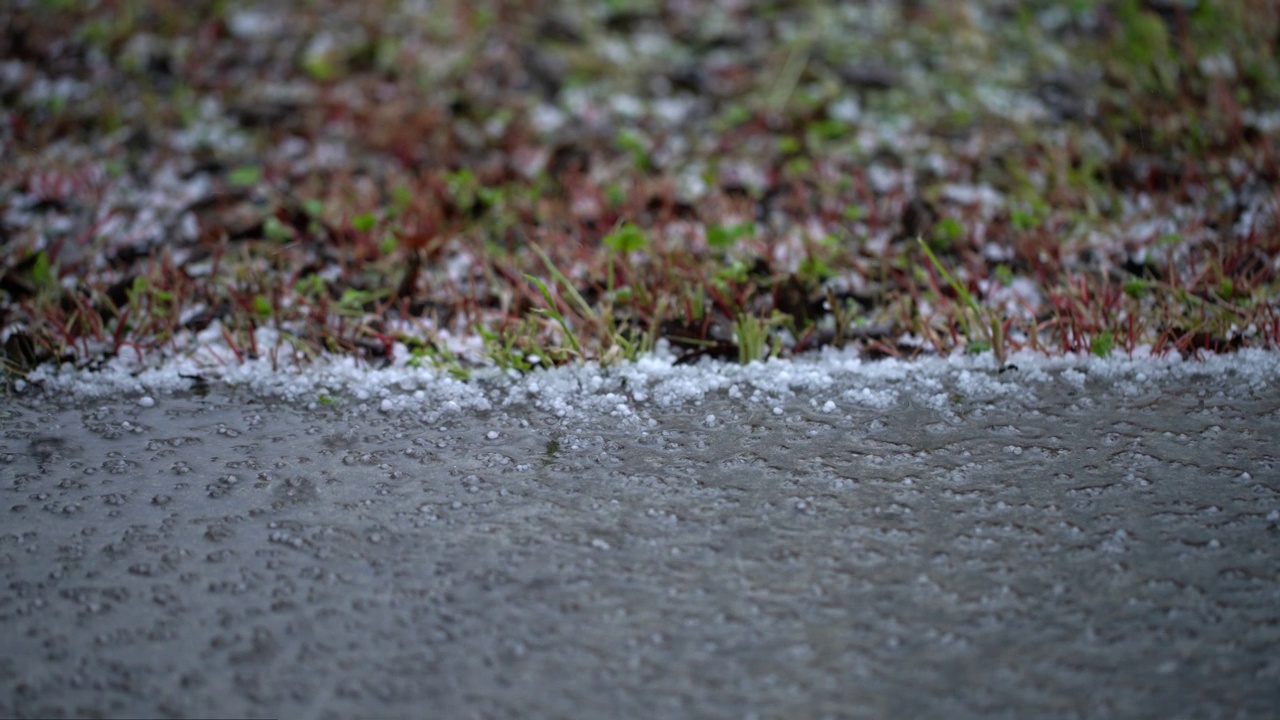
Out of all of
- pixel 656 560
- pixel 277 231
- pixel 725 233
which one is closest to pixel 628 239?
pixel 725 233

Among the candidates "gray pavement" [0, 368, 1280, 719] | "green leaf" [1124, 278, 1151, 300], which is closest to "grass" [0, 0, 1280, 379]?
"green leaf" [1124, 278, 1151, 300]

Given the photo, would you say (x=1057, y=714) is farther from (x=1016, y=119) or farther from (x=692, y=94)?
(x=692, y=94)

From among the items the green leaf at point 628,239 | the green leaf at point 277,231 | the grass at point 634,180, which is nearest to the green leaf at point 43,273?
the grass at point 634,180

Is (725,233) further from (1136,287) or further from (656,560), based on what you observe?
(656,560)

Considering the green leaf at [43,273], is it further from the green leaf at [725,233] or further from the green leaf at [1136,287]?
the green leaf at [1136,287]

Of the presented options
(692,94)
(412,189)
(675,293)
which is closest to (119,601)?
(675,293)

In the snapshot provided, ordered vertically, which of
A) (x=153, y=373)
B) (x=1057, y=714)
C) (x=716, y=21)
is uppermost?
(x=716, y=21)
